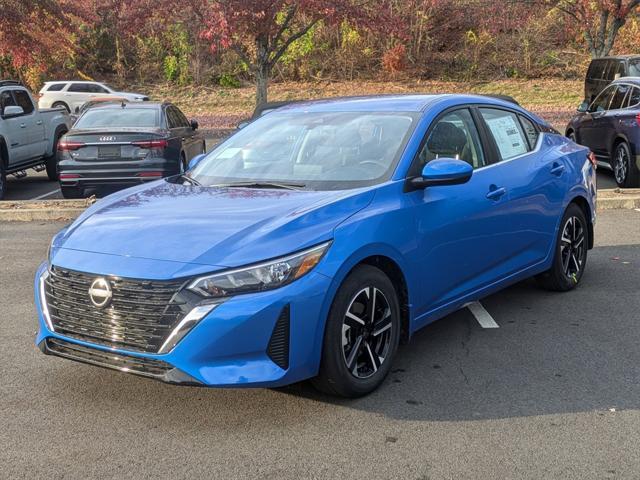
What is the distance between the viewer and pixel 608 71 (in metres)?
17.5

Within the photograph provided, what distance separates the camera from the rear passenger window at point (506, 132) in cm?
575

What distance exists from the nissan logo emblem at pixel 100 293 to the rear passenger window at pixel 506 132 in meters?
3.09

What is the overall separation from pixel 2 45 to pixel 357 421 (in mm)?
21260

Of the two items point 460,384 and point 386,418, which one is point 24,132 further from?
point 386,418

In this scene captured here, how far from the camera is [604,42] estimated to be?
72.7 feet

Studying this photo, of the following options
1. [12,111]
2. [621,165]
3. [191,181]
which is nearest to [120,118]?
[12,111]

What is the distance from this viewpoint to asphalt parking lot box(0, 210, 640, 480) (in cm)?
359

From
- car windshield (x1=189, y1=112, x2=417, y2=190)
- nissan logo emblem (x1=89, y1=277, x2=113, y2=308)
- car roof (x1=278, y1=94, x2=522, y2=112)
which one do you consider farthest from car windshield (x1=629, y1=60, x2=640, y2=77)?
nissan logo emblem (x1=89, y1=277, x2=113, y2=308)

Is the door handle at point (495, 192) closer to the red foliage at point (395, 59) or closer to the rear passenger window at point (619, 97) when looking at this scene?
the rear passenger window at point (619, 97)

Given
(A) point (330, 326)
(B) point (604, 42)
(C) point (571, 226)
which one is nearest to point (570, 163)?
(C) point (571, 226)

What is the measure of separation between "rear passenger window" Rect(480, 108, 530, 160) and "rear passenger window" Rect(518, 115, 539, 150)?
0.20ft

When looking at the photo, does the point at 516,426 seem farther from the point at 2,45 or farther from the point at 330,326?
the point at 2,45

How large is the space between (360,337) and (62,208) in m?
7.30

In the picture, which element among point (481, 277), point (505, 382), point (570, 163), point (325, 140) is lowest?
point (505, 382)
